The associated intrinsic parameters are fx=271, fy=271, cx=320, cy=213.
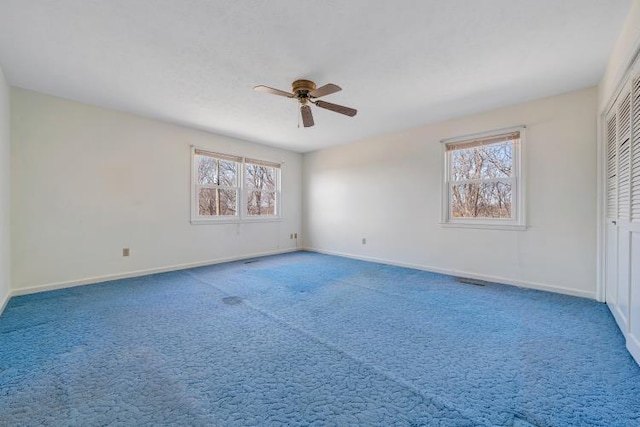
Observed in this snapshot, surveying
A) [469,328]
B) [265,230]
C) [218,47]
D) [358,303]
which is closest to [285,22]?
[218,47]

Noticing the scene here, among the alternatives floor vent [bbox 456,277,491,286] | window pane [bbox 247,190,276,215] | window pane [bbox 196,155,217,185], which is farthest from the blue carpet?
window pane [bbox 247,190,276,215]

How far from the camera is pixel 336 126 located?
4.61 meters

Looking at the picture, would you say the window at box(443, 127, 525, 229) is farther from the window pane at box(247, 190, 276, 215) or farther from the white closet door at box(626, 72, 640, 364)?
the window pane at box(247, 190, 276, 215)

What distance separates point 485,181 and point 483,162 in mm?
300

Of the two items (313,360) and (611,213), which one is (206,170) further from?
(611,213)

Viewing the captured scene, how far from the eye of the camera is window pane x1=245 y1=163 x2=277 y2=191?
5676 millimetres

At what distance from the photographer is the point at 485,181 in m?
4.03

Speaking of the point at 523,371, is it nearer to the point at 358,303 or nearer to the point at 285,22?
the point at 358,303

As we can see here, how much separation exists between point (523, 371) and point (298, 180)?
552cm

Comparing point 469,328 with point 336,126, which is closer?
point 469,328

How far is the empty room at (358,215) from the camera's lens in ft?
5.38

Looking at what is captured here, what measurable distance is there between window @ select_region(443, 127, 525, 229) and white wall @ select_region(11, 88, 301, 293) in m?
4.11

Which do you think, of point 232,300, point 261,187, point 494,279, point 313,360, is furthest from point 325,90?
point 261,187

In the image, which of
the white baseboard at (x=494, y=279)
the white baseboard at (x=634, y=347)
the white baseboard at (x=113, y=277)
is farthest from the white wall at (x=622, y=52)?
the white baseboard at (x=113, y=277)
